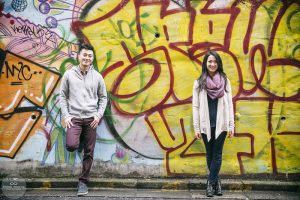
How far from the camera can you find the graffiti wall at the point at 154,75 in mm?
6270

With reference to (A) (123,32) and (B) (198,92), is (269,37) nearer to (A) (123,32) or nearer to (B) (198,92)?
(B) (198,92)

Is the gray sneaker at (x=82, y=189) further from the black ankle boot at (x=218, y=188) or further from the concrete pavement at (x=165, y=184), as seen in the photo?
the black ankle boot at (x=218, y=188)

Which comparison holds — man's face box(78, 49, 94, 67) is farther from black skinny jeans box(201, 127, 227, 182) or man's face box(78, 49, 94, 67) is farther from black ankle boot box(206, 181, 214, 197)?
black ankle boot box(206, 181, 214, 197)

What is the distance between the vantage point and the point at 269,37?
20.5 ft

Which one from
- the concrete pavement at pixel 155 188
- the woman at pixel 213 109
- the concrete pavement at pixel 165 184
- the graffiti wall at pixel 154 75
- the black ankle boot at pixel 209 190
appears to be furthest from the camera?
the graffiti wall at pixel 154 75

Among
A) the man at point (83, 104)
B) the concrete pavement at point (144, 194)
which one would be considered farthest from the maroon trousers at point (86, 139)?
the concrete pavement at point (144, 194)

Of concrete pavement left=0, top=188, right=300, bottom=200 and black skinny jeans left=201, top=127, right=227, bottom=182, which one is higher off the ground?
A: black skinny jeans left=201, top=127, right=227, bottom=182

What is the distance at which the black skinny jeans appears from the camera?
566 centimetres

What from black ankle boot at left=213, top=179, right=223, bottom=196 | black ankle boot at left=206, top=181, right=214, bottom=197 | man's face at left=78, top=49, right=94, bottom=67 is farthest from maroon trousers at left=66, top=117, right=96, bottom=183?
black ankle boot at left=213, top=179, right=223, bottom=196

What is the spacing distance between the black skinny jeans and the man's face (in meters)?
1.84

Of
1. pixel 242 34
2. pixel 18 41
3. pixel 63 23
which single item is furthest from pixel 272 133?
pixel 18 41

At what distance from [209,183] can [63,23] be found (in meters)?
3.12

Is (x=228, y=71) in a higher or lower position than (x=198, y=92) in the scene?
higher

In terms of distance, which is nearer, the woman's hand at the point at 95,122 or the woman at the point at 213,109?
the woman at the point at 213,109
